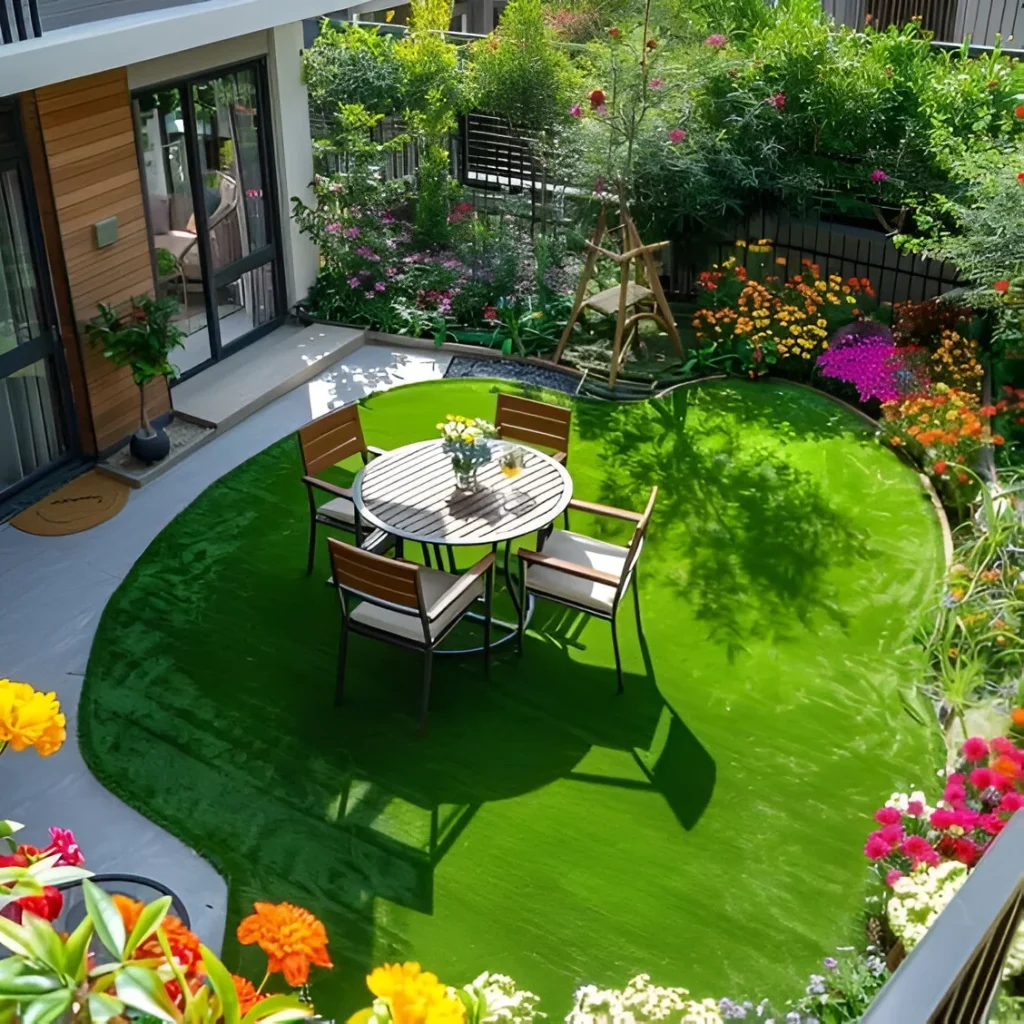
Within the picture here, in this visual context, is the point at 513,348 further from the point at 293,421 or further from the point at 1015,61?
the point at 1015,61

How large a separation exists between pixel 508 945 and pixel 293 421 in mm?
5213

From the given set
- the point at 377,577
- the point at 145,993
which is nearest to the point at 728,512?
the point at 377,577

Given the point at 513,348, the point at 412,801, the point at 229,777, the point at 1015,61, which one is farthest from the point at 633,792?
the point at 1015,61

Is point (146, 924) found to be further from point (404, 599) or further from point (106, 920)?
point (404, 599)

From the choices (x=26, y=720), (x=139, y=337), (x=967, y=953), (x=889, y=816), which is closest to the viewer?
(x=967, y=953)

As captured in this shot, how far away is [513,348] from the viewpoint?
1026 cm

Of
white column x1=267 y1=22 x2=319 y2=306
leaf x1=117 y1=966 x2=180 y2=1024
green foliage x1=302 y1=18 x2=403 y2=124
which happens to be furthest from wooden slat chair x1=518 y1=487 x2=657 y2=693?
green foliage x1=302 y1=18 x2=403 y2=124

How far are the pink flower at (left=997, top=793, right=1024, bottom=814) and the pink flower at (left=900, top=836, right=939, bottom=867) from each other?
34 cm

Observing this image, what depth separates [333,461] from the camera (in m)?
7.43

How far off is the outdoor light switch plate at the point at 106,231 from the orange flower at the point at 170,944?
713 cm

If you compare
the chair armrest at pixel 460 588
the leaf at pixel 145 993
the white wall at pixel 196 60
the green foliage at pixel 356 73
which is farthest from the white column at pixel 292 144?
the leaf at pixel 145 993

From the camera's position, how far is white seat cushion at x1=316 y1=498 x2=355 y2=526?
23.4 feet

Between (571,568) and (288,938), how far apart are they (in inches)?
162

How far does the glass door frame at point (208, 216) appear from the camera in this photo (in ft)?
29.3
